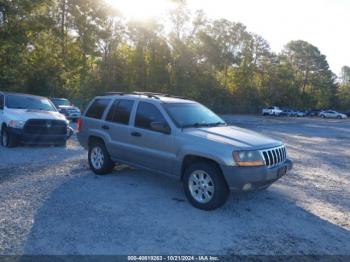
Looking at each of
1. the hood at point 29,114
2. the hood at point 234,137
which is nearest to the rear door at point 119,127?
the hood at point 234,137

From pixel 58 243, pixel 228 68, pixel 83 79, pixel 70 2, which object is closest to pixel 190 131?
pixel 58 243

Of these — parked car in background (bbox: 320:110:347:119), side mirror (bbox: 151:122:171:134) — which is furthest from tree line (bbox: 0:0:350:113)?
side mirror (bbox: 151:122:171:134)

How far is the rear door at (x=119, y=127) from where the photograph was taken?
6.48 m

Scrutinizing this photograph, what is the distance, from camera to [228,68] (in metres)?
57.2

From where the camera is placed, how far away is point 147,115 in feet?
20.2

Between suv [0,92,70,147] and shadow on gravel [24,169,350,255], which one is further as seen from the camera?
suv [0,92,70,147]

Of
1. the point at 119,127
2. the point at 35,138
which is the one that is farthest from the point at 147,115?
the point at 35,138

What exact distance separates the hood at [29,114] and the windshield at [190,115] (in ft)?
18.6

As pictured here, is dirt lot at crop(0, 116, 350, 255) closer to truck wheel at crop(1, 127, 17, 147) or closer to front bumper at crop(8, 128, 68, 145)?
front bumper at crop(8, 128, 68, 145)

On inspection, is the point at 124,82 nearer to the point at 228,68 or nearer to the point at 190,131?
the point at 228,68

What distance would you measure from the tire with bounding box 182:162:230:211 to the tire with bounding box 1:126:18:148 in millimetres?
6895

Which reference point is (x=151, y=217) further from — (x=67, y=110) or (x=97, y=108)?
(x=67, y=110)

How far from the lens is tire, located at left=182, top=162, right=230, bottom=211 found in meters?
5.02

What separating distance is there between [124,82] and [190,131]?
33.0 m
